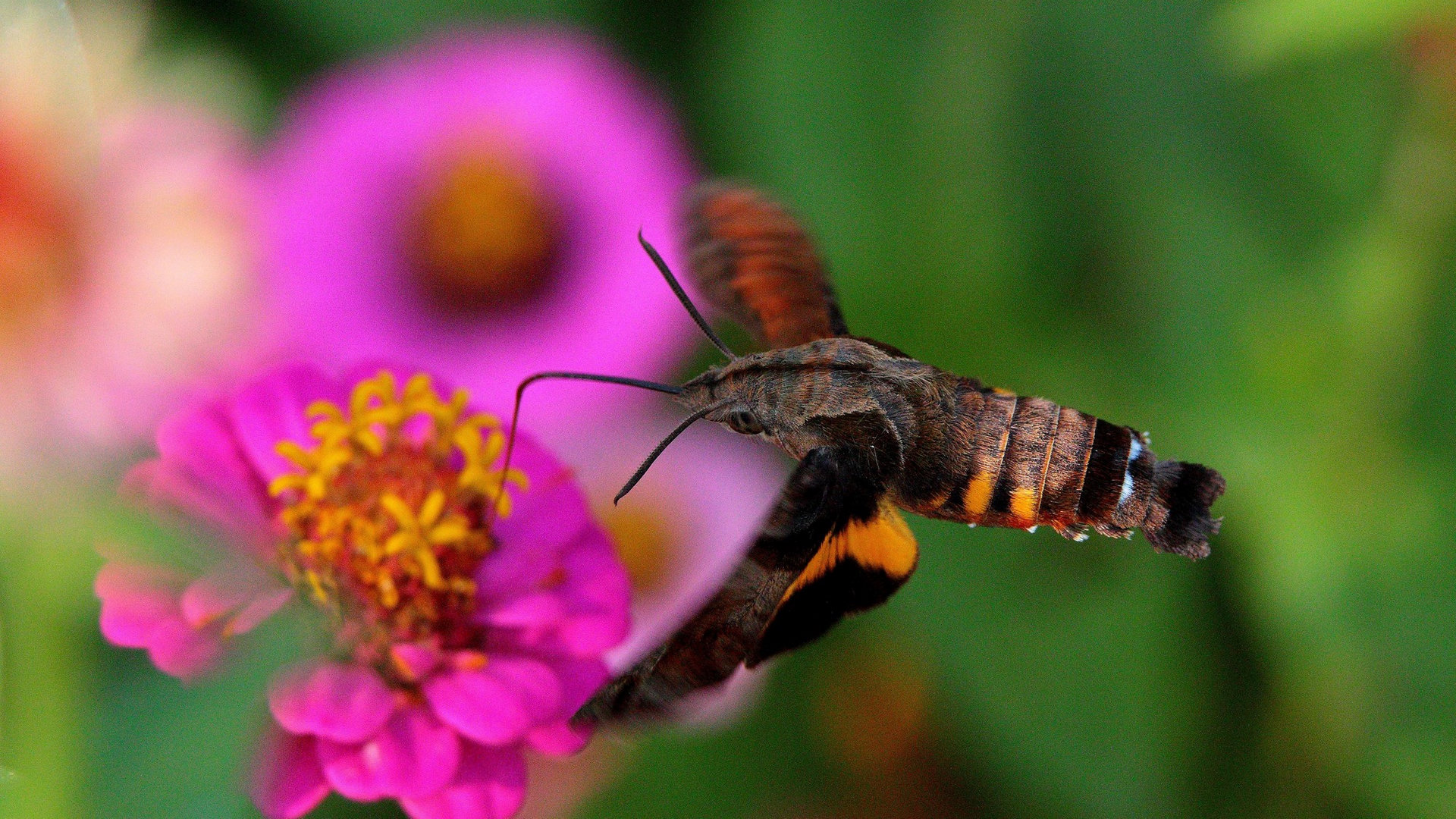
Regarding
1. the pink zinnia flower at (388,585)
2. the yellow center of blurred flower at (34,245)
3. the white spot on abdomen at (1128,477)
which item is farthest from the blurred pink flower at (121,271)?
the white spot on abdomen at (1128,477)

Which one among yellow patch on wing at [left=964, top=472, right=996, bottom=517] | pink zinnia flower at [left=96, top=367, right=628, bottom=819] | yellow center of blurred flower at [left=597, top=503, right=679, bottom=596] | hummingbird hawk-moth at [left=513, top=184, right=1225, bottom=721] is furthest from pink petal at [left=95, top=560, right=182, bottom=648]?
yellow center of blurred flower at [left=597, top=503, right=679, bottom=596]

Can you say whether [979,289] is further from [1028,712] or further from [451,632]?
[451,632]

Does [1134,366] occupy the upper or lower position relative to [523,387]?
lower

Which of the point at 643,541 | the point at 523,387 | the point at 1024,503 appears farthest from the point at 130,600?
the point at 643,541

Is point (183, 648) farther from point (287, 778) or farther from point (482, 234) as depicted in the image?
point (482, 234)

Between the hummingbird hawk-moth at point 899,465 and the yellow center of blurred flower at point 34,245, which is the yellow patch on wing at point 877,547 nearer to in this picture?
the hummingbird hawk-moth at point 899,465

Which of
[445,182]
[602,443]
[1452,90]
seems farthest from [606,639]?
[1452,90]

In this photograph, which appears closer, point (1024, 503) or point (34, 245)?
point (1024, 503)

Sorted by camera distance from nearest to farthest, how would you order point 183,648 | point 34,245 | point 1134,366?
point 183,648, point 34,245, point 1134,366
